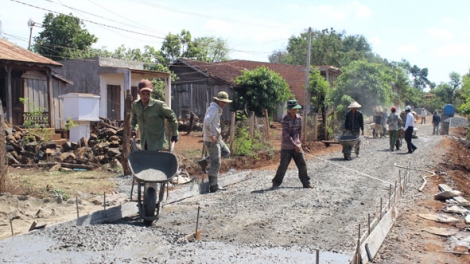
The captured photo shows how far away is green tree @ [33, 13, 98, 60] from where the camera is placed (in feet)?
114

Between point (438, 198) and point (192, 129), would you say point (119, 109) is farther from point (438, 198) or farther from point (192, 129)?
point (438, 198)

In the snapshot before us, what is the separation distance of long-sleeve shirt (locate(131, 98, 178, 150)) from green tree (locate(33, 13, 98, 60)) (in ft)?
95.6

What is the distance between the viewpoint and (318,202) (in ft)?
28.5

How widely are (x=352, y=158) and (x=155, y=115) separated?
10.9 meters

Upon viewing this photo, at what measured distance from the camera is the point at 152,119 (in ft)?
24.0

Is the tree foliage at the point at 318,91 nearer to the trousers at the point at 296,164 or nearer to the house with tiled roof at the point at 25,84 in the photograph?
the house with tiled roof at the point at 25,84

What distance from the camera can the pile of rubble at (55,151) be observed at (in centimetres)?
1419

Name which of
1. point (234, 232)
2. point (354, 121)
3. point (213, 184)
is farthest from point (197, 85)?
point (234, 232)

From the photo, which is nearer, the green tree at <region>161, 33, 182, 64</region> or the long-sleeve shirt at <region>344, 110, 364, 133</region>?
the long-sleeve shirt at <region>344, 110, 364, 133</region>

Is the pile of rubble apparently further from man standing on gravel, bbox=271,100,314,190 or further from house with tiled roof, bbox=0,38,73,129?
man standing on gravel, bbox=271,100,314,190

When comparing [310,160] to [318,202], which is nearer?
[318,202]

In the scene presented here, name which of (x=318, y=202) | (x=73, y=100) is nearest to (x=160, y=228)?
(x=318, y=202)

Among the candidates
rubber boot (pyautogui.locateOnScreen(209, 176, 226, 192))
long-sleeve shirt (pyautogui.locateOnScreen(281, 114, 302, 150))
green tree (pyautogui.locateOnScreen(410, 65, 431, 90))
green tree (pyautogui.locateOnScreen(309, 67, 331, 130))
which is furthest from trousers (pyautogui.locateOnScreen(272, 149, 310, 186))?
green tree (pyautogui.locateOnScreen(410, 65, 431, 90))

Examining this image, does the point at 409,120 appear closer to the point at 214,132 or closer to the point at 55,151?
the point at 214,132
